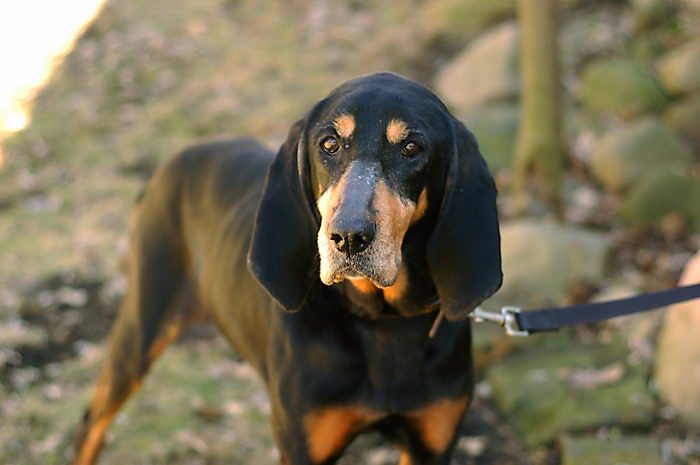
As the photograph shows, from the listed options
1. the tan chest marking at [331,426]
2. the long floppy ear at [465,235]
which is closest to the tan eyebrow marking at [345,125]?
the long floppy ear at [465,235]

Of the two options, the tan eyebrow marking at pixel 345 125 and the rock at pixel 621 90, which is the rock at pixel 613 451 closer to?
the tan eyebrow marking at pixel 345 125

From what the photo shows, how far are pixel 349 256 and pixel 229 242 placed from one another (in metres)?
1.42

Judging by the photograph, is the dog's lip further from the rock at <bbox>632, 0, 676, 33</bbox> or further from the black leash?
the rock at <bbox>632, 0, 676, 33</bbox>

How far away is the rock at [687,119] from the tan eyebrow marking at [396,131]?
6.45 meters

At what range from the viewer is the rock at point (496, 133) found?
29.1ft

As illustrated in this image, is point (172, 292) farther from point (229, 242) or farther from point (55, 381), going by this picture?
point (55, 381)

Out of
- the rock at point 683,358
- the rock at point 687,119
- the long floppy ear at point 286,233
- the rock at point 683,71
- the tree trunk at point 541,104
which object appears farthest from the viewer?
the rock at point 683,71

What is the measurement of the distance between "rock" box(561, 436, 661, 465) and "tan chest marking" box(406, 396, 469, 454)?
152cm

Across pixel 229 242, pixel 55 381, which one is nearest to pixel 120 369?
pixel 229 242

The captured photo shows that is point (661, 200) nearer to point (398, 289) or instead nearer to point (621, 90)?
point (621, 90)

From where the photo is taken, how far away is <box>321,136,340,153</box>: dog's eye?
10.2ft

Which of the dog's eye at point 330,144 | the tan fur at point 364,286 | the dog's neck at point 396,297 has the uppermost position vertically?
the dog's eye at point 330,144

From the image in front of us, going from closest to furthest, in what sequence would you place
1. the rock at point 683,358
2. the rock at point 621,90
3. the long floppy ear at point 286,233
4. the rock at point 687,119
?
the long floppy ear at point 286,233, the rock at point 683,358, the rock at point 687,119, the rock at point 621,90

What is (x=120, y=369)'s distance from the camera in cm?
459
